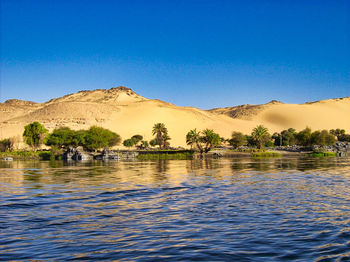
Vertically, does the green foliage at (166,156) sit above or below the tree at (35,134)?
below

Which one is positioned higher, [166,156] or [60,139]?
[60,139]

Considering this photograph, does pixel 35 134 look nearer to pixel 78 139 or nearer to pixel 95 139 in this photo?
pixel 78 139

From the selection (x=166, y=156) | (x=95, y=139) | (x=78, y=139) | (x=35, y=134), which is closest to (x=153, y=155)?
(x=166, y=156)

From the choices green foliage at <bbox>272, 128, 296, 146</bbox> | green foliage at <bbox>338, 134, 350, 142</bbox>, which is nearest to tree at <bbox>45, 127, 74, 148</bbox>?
green foliage at <bbox>272, 128, 296, 146</bbox>

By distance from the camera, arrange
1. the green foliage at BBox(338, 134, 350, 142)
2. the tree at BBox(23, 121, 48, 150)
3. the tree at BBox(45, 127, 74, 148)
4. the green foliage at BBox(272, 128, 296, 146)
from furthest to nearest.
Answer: the green foliage at BBox(272, 128, 296, 146) → the green foliage at BBox(338, 134, 350, 142) → the tree at BBox(23, 121, 48, 150) → the tree at BBox(45, 127, 74, 148)

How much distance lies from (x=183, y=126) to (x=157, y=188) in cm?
16999

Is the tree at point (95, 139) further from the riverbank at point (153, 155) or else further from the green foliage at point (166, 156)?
the green foliage at point (166, 156)

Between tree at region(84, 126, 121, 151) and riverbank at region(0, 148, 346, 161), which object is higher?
tree at region(84, 126, 121, 151)

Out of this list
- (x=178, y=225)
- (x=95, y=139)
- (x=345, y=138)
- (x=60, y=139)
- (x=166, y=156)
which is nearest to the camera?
(x=178, y=225)

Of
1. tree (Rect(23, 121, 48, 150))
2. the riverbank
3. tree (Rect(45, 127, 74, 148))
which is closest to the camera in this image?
the riverbank

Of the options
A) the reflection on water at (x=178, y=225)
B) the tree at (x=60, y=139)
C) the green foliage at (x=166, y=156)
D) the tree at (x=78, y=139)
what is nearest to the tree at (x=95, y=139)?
the tree at (x=78, y=139)

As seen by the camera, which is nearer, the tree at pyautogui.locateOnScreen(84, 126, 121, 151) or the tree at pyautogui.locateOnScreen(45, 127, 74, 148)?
the tree at pyautogui.locateOnScreen(84, 126, 121, 151)

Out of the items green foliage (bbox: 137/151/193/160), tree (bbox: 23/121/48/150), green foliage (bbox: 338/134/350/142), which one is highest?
tree (bbox: 23/121/48/150)

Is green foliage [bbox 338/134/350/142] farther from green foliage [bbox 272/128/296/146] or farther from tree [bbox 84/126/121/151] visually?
tree [bbox 84/126/121/151]
